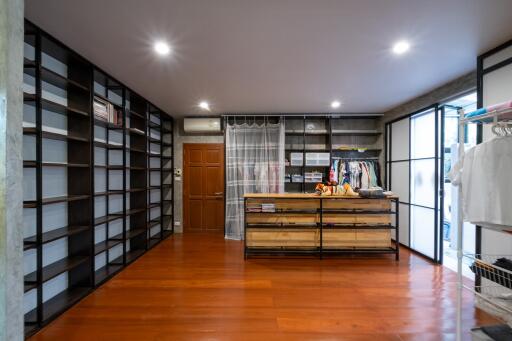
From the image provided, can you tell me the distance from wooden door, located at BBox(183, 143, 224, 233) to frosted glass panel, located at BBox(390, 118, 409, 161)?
353 cm

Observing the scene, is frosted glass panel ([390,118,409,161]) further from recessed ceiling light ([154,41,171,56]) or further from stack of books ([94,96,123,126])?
stack of books ([94,96,123,126])

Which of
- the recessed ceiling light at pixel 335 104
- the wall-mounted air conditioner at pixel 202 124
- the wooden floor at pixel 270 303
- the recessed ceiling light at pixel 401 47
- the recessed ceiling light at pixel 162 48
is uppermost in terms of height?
the recessed ceiling light at pixel 401 47

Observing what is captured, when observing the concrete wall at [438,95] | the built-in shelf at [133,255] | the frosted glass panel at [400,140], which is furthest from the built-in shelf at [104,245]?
the concrete wall at [438,95]

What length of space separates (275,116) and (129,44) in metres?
3.15

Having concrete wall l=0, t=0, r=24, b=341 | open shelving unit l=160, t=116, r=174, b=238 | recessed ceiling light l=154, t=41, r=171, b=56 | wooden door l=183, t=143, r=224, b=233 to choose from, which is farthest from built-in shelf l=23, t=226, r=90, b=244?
wooden door l=183, t=143, r=224, b=233

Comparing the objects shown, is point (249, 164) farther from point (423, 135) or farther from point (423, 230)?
point (423, 230)

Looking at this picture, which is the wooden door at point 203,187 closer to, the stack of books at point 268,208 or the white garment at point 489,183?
the stack of books at point 268,208

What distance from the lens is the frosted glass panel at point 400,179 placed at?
4184mm

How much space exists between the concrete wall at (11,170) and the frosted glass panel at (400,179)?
195 inches

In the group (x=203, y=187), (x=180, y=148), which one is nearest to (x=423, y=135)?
(x=203, y=187)

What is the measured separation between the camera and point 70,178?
258 centimetres

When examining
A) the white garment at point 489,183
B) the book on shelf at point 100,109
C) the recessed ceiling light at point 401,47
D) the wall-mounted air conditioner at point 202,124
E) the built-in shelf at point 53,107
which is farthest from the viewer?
the wall-mounted air conditioner at point 202,124

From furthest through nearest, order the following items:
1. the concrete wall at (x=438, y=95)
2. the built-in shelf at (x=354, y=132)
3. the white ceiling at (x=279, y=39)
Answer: the built-in shelf at (x=354, y=132), the concrete wall at (x=438, y=95), the white ceiling at (x=279, y=39)

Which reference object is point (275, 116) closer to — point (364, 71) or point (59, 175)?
point (364, 71)
